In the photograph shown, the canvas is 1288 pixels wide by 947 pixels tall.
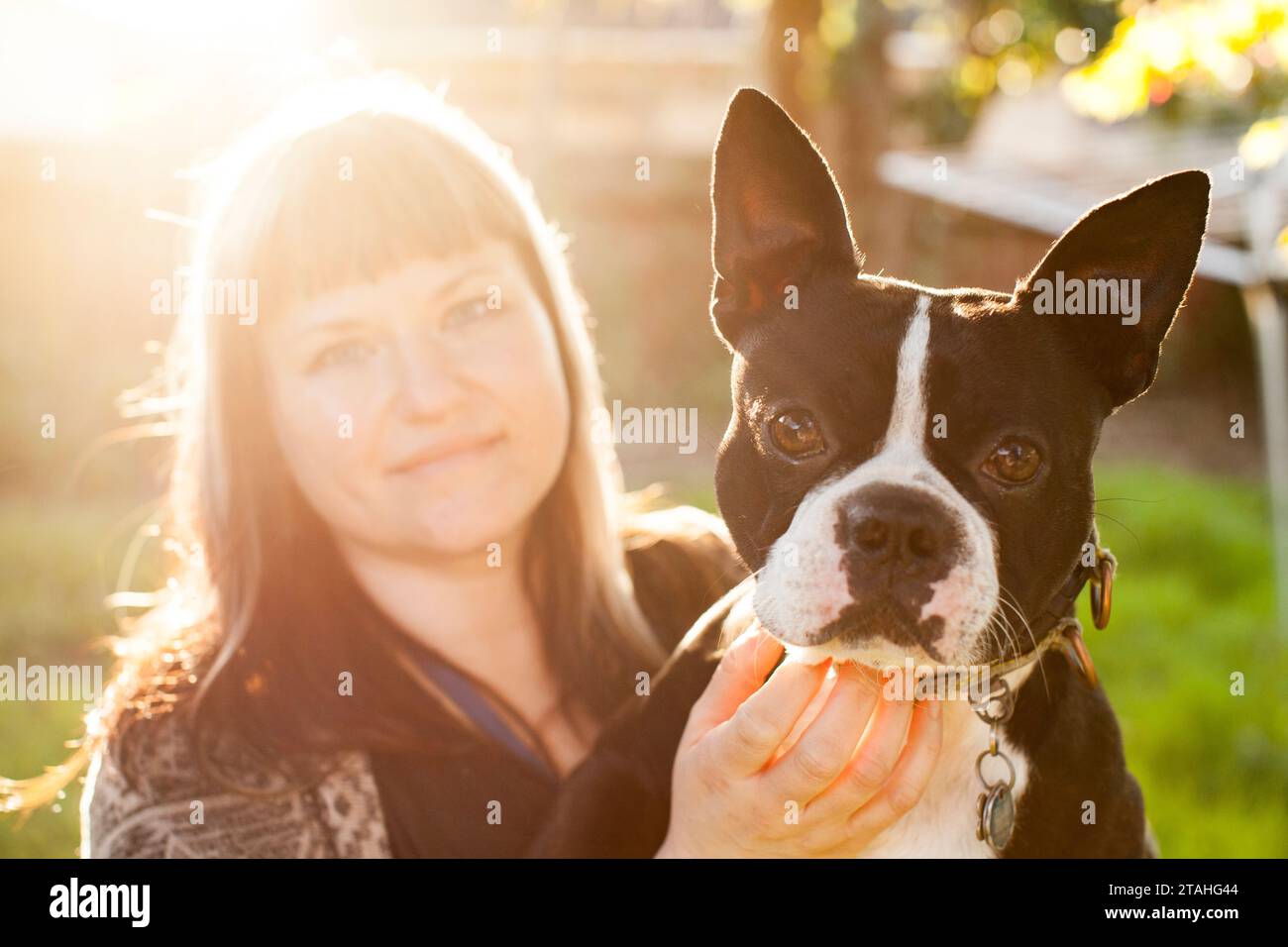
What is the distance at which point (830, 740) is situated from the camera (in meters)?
1.81

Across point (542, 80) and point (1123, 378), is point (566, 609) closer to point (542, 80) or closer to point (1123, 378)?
point (1123, 378)

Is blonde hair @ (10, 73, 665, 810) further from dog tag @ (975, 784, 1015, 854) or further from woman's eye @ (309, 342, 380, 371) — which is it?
dog tag @ (975, 784, 1015, 854)

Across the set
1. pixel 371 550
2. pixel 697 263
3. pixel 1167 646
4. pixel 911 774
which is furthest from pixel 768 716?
pixel 697 263

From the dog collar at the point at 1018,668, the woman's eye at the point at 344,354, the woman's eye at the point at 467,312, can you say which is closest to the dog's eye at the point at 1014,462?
the dog collar at the point at 1018,668

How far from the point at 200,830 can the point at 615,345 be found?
7.20 meters

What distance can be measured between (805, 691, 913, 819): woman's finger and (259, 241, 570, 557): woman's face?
3.09 ft

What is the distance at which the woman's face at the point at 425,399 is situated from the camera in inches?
95.1

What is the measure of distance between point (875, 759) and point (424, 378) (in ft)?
3.70

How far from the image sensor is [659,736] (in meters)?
2.15

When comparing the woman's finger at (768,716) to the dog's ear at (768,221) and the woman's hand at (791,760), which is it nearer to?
the woman's hand at (791,760)

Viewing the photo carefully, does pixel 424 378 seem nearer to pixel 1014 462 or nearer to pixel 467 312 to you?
pixel 467 312

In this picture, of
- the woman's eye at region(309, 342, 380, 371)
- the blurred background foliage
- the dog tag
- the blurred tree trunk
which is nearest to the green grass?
the blurred background foliage

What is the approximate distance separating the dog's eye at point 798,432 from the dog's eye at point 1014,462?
24 cm
